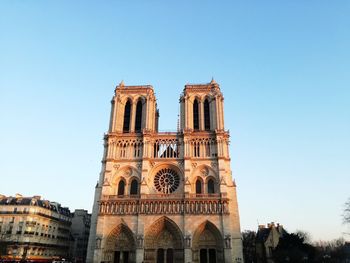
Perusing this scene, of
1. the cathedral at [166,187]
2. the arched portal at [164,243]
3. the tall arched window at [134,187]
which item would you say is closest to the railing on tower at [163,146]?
the cathedral at [166,187]

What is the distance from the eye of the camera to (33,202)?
38.6 m

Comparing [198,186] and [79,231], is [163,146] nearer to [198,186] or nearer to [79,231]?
[198,186]

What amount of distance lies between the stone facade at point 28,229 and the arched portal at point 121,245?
8.82 metres

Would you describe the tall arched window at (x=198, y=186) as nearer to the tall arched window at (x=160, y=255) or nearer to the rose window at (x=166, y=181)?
the rose window at (x=166, y=181)

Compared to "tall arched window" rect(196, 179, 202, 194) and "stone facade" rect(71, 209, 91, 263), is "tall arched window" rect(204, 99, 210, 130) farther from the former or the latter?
"stone facade" rect(71, 209, 91, 263)

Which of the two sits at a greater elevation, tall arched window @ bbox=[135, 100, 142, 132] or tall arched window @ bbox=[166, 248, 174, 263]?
tall arched window @ bbox=[135, 100, 142, 132]

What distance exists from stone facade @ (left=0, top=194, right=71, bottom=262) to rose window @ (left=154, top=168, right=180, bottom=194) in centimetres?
1582

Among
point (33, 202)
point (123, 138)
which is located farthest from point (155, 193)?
point (33, 202)

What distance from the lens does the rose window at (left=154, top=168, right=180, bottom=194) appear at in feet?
120

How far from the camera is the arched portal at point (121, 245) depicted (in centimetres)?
3281

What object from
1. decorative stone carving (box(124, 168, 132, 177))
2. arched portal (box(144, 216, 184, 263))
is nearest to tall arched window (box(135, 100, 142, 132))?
decorative stone carving (box(124, 168, 132, 177))

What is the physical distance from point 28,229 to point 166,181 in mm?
17714

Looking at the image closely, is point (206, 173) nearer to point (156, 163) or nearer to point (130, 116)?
point (156, 163)

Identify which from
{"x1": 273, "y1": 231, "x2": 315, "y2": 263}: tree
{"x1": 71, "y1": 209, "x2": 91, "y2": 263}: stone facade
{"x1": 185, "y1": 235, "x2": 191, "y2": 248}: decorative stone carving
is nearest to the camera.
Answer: {"x1": 185, "y1": 235, "x2": 191, "y2": 248}: decorative stone carving
